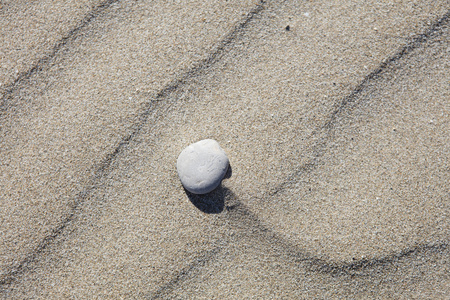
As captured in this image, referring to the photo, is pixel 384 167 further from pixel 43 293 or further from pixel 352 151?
pixel 43 293

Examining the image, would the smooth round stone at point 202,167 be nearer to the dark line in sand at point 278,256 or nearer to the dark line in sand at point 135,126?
the dark line in sand at point 278,256

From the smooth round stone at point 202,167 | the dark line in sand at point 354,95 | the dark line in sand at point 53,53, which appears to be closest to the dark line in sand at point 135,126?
the dark line in sand at point 53,53

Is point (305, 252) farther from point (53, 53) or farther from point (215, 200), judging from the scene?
point (53, 53)

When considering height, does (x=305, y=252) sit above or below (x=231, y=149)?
below

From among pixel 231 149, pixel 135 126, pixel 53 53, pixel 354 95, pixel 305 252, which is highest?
pixel 53 53

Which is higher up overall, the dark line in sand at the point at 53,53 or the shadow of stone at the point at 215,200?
the dark line in sand at the point at 53,53

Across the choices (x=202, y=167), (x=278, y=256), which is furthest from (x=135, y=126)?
(x=278, y=256)

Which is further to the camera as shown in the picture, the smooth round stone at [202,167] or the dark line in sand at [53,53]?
the dark line in sand at [53,53]
